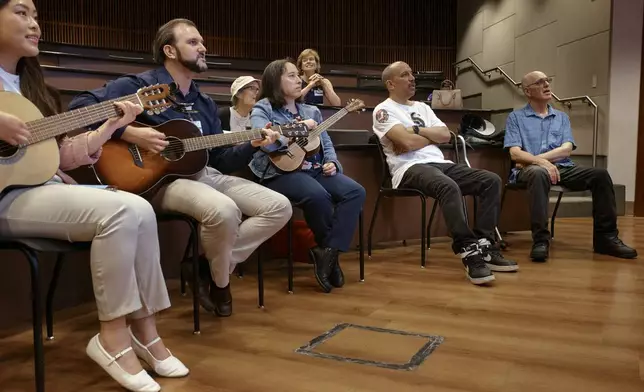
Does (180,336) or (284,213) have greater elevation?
(284,213)

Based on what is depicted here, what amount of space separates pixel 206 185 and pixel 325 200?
675 millimetres

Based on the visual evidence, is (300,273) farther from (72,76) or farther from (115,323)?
(72,76)

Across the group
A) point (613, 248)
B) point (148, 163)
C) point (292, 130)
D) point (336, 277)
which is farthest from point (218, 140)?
point (613, 248)

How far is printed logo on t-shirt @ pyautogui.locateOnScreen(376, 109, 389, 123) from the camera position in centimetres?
310

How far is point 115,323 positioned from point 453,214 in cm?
181

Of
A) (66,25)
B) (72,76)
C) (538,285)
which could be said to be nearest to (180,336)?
(538,285)

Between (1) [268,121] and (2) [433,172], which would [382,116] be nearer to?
A: (2) [433,172]

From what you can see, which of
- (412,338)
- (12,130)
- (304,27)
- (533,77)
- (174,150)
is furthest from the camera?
(304,27)

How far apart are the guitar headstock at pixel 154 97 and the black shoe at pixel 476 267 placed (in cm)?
163

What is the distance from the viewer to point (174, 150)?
199 cm

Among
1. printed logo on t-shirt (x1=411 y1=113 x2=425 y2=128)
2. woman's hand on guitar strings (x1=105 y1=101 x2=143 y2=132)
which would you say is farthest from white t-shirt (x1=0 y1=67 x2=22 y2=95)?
printed logo on t-shirt (x1=411 y1=113 x2=425 y2=128)

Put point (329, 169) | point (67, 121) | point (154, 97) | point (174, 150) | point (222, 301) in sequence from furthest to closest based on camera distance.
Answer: point (329, 169) → point (222, 301) → point (174, 150) → point (154, 97) → point (67, 121)

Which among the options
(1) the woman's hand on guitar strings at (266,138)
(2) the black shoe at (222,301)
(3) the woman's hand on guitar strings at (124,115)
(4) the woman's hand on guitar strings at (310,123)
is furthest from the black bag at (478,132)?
(3) the woman's hand on guitar strings at (124,115)

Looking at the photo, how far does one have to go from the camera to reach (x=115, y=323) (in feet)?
4.72
